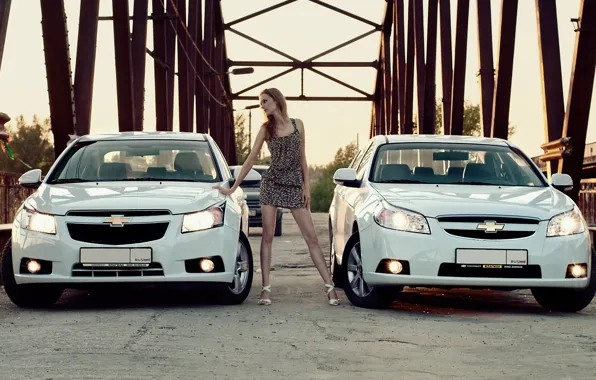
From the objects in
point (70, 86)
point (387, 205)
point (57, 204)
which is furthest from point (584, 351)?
point (70, 86)

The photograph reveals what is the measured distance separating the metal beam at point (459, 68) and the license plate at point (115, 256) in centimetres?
1279

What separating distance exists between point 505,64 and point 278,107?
26.8ft

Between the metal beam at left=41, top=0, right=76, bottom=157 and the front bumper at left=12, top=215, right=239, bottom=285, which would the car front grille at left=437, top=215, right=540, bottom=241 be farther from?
the metal beam at left=41, top=0, right=76, bottom=157

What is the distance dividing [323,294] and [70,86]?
207 inches

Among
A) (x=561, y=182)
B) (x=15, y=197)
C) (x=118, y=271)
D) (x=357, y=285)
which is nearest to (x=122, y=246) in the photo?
(x=118, y=271)

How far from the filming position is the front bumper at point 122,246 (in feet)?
27.6

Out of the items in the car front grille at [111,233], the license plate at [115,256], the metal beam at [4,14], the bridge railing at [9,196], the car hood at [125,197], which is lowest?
the bridge railing at [9,196]

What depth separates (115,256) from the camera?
27.6 ft

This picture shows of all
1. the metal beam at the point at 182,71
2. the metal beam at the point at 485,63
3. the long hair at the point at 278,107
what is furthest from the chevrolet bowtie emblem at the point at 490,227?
the metal beam at the point at 182,71

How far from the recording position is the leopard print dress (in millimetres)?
8992

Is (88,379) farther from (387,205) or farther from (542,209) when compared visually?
(542,209)

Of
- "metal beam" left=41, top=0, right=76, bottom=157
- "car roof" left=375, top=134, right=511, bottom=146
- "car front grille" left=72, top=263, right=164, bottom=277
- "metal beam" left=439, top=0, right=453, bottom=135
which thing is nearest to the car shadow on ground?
"car roof" left=375, top=134, right=511, bottom=146

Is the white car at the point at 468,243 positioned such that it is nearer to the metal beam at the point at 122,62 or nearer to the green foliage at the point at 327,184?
the metal beam at the point at 122,62

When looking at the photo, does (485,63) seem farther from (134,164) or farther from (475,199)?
(475,199)
